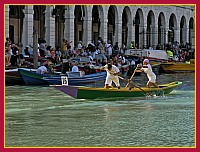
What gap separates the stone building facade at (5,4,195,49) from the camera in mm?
30250

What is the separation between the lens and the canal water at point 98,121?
905 centimetres

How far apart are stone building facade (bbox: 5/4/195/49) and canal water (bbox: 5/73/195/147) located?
10.7 meters

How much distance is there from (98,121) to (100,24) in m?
24.2

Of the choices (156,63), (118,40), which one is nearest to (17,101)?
(156,63)

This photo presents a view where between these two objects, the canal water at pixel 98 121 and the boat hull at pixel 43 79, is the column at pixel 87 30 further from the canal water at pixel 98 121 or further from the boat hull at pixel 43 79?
the canal water at pixel 98 121

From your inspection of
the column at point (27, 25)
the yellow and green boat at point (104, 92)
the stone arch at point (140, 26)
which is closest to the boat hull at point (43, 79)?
the yellow and green boat at point (104, 92)

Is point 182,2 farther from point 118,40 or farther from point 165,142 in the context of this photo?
point 118,40

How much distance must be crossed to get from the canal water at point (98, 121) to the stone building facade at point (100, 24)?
35.2 feet

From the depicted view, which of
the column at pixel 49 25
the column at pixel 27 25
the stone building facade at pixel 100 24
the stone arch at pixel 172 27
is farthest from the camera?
the stone arch at pixel 172 27

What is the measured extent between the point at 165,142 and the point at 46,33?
22.1m

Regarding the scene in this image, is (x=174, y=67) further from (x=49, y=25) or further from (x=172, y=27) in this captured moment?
(x=172, y=27)

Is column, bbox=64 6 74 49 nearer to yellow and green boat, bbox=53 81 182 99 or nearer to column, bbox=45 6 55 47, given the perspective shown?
column, bbox=45 6 55 47

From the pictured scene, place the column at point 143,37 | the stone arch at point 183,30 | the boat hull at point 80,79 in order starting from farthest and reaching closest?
the stone arch at point 183,30, the column at point 143,37, the boat hull at point 80,79

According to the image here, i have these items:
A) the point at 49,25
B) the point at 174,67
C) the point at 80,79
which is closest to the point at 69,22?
the point at 49,25
